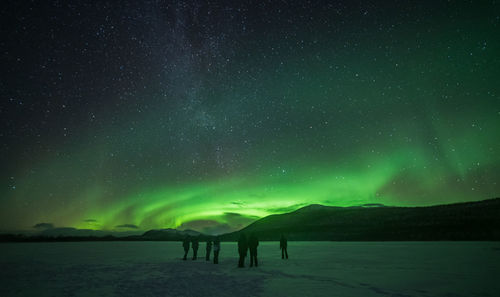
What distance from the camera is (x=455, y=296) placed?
8.88 meters

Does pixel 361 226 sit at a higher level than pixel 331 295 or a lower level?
higher

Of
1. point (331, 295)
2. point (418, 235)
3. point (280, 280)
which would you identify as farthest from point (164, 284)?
point (418, 235)

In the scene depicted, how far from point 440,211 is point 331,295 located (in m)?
175

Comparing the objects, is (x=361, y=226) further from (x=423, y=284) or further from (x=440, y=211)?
(x=423, y=284)

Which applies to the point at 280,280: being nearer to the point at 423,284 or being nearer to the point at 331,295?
the point at 331,295

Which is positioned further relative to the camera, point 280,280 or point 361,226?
point 361,226

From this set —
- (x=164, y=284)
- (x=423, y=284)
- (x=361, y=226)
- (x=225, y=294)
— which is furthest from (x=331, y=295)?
(x=361, y=226)

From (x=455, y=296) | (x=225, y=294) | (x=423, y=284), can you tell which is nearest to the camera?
(x=455, y=296)

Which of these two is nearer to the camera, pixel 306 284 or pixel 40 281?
pixel 306 284

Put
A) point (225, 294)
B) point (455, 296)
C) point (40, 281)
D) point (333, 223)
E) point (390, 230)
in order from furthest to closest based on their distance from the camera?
point (333, 223) < point (390, 230) < point (40, 281) < point (225, 294) < point (455, 296)

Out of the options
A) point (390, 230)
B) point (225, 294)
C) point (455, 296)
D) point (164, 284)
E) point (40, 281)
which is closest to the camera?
point (455, 296)

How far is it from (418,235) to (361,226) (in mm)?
50171

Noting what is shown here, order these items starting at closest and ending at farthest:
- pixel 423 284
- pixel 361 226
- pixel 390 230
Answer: pixel 423 284 → pixel 390 230 → pixel 361 226

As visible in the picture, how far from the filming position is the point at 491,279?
11602 mm
